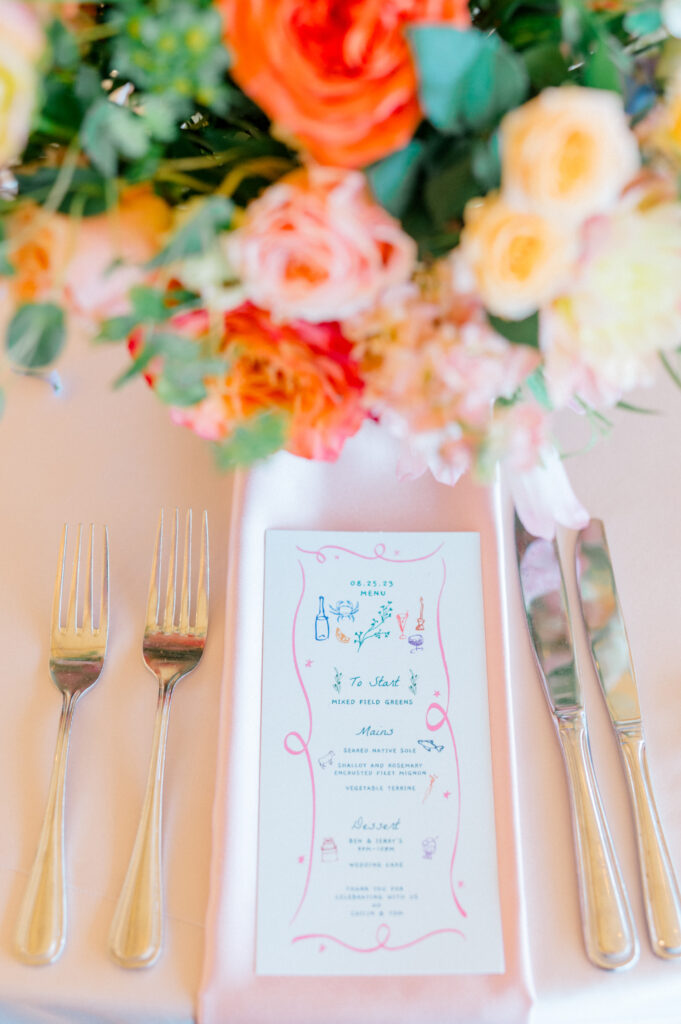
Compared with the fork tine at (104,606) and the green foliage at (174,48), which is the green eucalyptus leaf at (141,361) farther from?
the fork tine at (104,606)

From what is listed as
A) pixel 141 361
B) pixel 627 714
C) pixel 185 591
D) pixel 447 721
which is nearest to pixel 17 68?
pixel 141 361

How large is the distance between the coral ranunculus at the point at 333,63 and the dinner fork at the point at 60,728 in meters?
0.53

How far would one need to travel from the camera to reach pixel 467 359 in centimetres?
49

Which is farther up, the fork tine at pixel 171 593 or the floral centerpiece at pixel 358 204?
the floral centerpiece at pixel 358 204

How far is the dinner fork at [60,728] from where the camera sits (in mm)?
629

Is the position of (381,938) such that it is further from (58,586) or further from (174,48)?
(174,48)

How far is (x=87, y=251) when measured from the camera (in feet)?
1.58

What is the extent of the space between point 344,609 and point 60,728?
308 millimetres

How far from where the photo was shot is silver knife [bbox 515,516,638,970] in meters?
0.63

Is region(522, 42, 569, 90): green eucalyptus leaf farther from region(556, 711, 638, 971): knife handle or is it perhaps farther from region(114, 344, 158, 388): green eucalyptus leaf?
region(556, 711, 638, 971): knife handle

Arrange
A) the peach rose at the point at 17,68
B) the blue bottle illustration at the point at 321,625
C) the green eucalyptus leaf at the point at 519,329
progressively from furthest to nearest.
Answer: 1. the blue bottle illustration at the point at 321,625
2. the green eucalyptus leaf at the point at 519,329
3. the peach rose at the point at 17,68

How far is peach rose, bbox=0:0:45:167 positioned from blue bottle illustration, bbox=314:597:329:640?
0.50m

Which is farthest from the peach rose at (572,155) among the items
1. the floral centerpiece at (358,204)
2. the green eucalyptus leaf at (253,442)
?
A: the green eucalyptus leaf at (253,442)

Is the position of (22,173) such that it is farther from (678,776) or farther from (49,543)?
(678,776)
